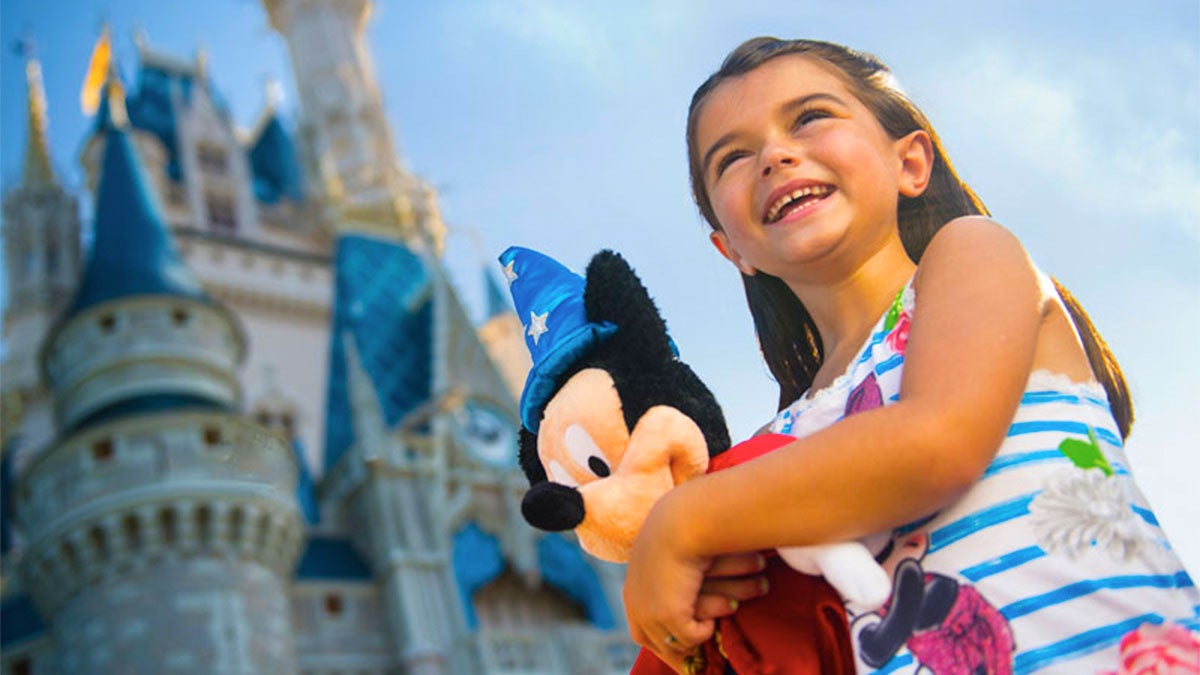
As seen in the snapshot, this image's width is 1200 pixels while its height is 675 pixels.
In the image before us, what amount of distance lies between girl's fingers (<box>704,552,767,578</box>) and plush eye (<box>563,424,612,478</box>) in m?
0.29

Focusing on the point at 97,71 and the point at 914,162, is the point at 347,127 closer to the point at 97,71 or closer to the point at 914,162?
the point at 97,71

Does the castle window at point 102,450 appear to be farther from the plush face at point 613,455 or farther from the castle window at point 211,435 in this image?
the plush face at point 613,455

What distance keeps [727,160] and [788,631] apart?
66cm

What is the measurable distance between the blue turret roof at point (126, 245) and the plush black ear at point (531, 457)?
15.5m

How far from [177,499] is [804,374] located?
Result: 44.9ft

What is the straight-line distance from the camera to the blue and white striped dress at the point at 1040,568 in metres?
1.37

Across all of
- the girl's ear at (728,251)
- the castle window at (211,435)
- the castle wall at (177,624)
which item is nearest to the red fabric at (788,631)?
the girl's ear at (728,251)

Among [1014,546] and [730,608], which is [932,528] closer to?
[1014,546]

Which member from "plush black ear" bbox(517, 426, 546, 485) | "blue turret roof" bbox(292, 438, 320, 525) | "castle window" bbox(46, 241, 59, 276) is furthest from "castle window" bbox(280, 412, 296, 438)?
"plush black ear" bbox(517, 426, 546, 485)

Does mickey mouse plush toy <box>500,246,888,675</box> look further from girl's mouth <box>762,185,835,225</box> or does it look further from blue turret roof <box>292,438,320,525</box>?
blue turret roof <box>292,438,320,525</box>

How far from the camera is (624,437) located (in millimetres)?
1748

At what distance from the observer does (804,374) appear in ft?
7.05

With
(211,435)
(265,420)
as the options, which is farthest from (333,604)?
(265,420)

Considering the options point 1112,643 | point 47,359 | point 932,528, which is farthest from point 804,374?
point 47,359
